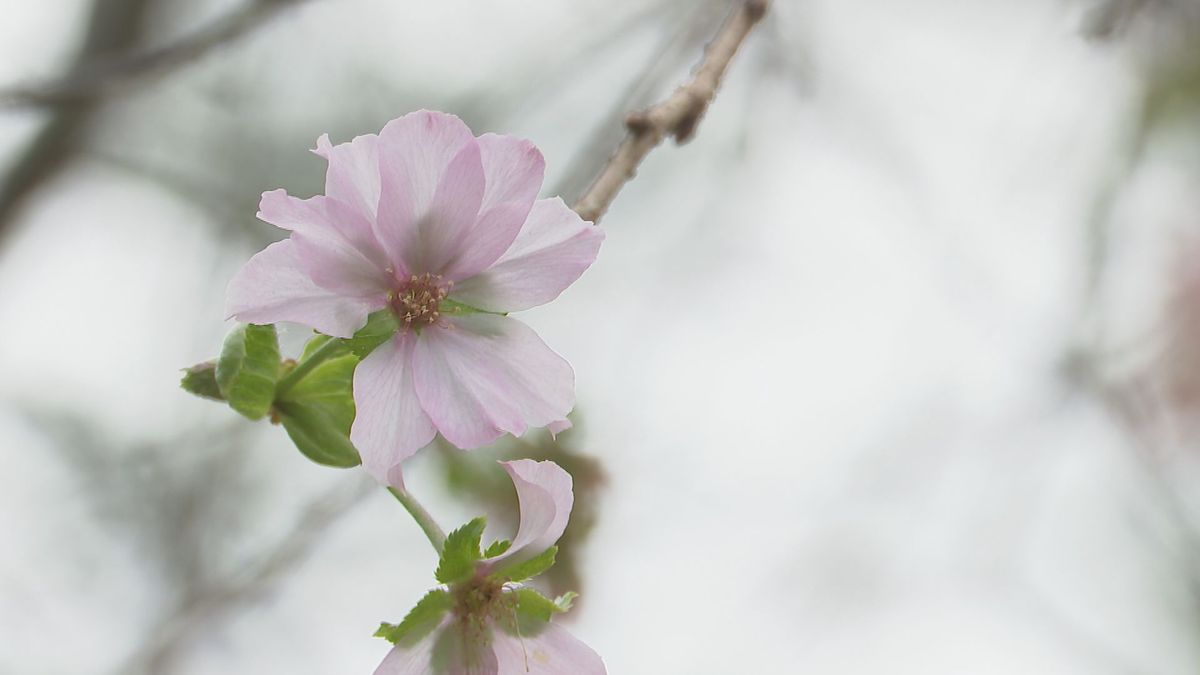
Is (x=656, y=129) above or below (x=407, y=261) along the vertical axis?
above

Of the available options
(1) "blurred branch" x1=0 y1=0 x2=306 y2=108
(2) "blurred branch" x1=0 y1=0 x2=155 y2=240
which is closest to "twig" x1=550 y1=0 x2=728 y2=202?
(1) "blurred branch" x1=0 y1=0 x2=306 y2=108

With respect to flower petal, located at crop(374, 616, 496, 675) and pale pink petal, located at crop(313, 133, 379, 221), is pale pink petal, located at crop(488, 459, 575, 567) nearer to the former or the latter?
flower petal, located at crop(374, 616, 496, 675)

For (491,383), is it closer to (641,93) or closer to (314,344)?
(314,344)

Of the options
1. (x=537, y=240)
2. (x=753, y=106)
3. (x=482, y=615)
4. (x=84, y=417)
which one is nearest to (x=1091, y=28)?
(x=753, y=106)

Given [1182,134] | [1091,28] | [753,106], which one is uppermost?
Answer: [1182,134]

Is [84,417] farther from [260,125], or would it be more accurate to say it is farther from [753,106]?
[753,106]
